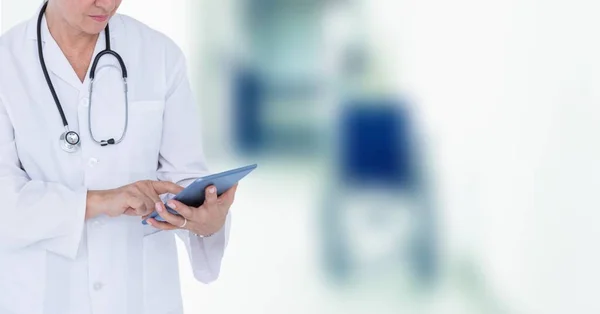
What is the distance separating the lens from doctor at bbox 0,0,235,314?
48.1 inches

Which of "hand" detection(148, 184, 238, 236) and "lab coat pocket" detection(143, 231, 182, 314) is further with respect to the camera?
"lab coat pocket" detection(143, 231, 182, 314)

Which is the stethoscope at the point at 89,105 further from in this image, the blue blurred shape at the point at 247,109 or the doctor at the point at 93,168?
the blue blurred shape at the point at 247,109

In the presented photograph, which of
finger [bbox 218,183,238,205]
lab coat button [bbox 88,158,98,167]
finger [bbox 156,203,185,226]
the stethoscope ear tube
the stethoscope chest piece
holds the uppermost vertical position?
the stethoscope ear tube

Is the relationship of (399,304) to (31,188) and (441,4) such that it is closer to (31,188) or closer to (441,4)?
(441,4)

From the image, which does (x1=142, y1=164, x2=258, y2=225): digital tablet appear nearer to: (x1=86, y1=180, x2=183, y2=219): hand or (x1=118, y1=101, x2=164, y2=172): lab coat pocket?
(x1=86, y1=180, x2=183, y2=219): hand

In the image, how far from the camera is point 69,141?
1.26 meters

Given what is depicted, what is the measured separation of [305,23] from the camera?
8.27ft

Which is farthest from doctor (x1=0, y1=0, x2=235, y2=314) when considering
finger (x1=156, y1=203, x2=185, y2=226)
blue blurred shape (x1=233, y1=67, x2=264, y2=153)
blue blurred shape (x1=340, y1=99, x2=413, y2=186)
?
blue blurred shape (x1=340, y1=99, x2=413, y2=186)

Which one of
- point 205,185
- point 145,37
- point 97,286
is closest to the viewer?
point 205,185

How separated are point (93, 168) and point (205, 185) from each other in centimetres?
24

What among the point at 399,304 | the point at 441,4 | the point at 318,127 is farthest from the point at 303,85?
the point at 399,304

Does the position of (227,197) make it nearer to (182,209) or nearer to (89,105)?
(182,209)

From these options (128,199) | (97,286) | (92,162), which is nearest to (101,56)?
(92,162)

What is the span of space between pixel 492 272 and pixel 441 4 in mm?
916
